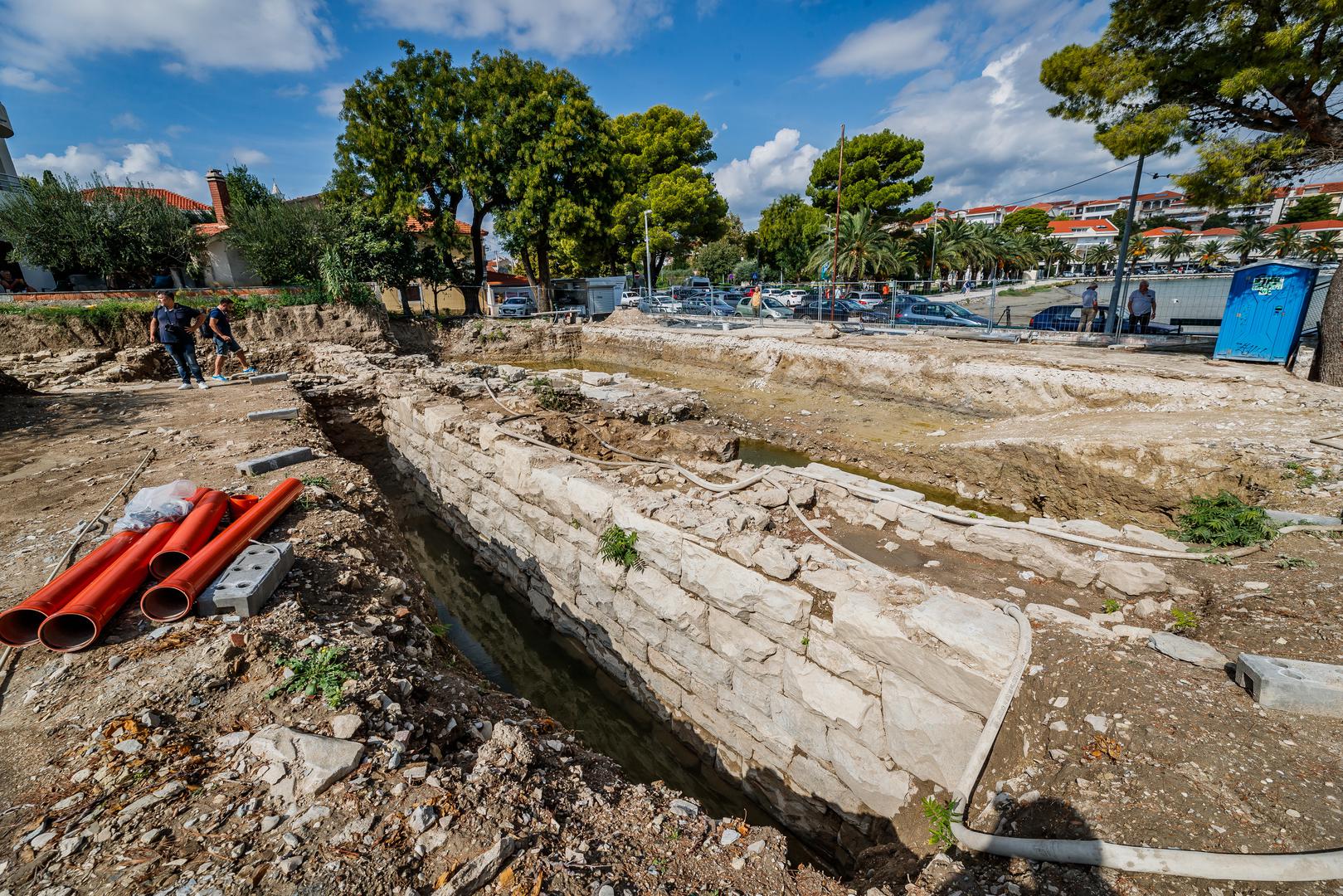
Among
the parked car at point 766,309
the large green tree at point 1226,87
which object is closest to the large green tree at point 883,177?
the parked car at point 766,309

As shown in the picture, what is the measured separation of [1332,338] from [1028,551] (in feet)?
27.1

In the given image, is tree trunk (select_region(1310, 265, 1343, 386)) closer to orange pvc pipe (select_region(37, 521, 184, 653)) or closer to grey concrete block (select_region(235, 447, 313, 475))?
orange pvc pipe (select_region(37, 521, 184, 653))

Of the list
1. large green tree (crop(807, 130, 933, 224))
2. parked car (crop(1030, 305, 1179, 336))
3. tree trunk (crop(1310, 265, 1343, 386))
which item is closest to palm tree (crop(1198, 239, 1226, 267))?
large green tree (crop(807, 130, 933, 224))

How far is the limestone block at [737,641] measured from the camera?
12.6ft

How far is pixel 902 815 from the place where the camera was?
320 centimetres

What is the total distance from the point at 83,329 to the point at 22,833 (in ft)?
51.6

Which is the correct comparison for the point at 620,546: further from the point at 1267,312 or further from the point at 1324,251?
the point at 1324,251

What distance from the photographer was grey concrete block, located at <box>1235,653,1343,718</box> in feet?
7.88

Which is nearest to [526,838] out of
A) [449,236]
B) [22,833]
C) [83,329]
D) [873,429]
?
[22,833]

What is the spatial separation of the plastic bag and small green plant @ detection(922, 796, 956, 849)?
515cm

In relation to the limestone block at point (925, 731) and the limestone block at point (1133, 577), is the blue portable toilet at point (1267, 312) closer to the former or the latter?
the limestone block at point (1133, 577)

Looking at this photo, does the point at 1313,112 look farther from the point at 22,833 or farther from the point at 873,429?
the point at 22,833

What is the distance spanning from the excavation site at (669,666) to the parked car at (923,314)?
362 inches

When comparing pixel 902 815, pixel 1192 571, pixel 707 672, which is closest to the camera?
pixel 902 815
